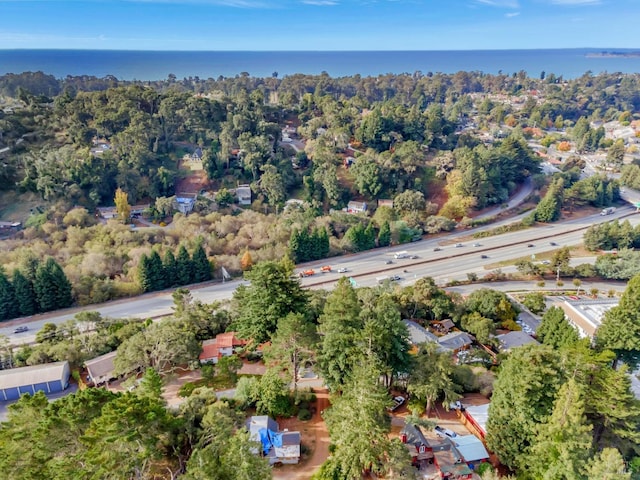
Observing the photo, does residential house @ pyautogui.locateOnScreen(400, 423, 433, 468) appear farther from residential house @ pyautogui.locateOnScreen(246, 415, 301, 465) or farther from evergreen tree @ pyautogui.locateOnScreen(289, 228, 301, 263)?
evergreen tree @ pyautogui.locateOnScreen(289, 228, 301, 263)

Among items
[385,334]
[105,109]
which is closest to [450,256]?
[385,334]

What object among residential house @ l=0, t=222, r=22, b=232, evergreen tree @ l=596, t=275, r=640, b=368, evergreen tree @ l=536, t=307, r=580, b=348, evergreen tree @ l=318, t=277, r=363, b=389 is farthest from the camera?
residential house @ l=0, t=222, r=22, b=232

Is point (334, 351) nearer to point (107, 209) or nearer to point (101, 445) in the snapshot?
point (101, 445)

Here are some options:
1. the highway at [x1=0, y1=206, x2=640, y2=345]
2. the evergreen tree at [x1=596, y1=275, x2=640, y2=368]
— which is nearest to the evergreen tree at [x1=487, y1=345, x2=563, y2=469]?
the evergreen tree at [x1=596, y1=275, x2=640, y2=368]

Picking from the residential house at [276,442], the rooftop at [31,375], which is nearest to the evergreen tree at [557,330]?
the residential house at [276,442]

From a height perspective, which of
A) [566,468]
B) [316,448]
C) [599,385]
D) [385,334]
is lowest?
[316,448]

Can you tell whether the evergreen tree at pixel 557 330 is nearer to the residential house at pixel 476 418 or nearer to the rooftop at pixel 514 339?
the rooftop at pixel 514 339
